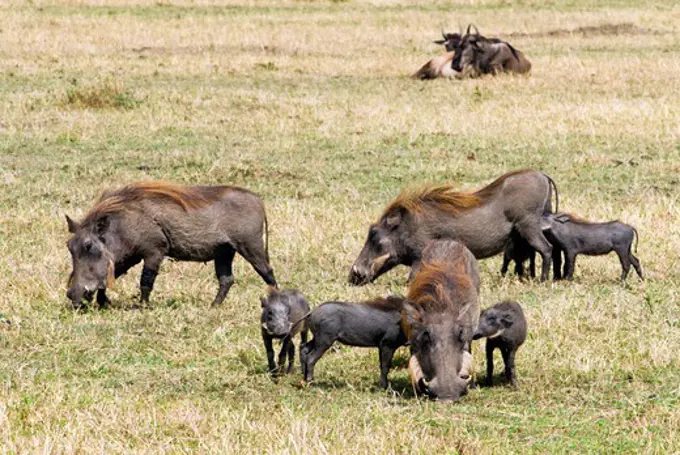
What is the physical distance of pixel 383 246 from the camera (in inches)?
329

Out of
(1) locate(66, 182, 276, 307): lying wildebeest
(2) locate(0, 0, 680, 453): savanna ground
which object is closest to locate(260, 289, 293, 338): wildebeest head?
(2) locate(0, 0, 680, 453): savanna ground

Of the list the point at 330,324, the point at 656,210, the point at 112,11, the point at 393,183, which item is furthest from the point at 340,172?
the point at 112,11

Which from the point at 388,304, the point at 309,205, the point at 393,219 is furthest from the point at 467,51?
the point at 388,304

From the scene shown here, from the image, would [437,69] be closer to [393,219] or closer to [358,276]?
[393,219]

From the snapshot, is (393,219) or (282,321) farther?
(393,219)

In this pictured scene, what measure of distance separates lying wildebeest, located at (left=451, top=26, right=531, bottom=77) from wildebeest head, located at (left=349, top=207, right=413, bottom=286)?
12749 millimetres

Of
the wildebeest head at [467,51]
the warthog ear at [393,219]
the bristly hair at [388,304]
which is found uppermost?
the bristly hair at [388,304]

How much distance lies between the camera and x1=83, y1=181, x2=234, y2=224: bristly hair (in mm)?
7957

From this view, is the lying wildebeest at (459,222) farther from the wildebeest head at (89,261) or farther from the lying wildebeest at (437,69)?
the lying wildebeest at (437,69)

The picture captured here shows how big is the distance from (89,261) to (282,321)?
2083mm

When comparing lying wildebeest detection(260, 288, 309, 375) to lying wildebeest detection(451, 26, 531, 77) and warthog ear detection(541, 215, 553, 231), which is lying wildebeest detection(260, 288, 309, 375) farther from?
lying wildebeest detection(451, 26, 531, 77)

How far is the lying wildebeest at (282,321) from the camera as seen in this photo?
20.1ft

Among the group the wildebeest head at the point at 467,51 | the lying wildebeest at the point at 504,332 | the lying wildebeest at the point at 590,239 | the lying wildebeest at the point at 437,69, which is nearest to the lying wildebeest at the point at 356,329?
the lying wildebeest at the point at 504,332

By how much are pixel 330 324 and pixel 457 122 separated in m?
9.47
